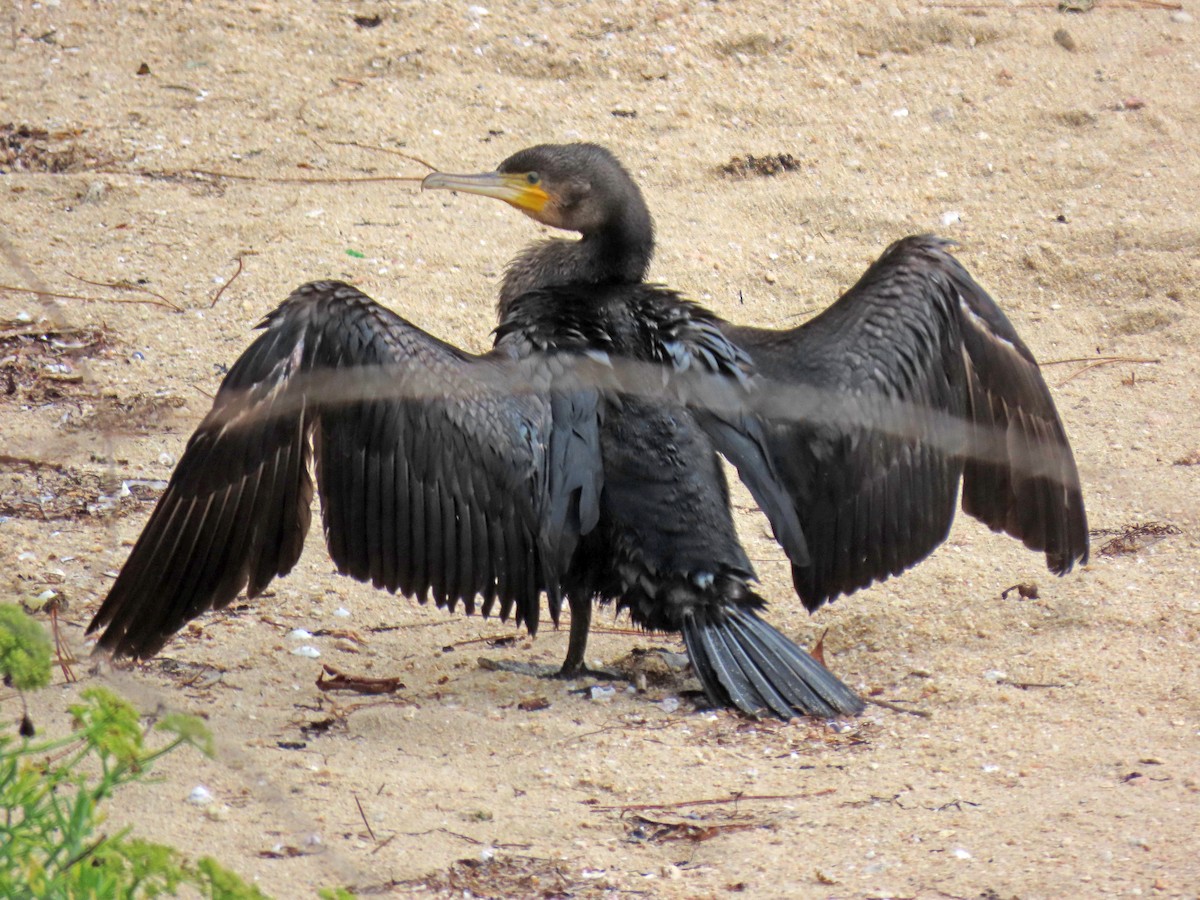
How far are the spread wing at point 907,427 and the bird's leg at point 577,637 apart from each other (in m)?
0.61

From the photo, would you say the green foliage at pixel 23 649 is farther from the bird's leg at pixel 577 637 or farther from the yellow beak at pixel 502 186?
the yellow beak at pixel 502 186

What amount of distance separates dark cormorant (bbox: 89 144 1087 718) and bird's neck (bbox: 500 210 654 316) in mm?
166

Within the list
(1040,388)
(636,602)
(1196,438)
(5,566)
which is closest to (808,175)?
(1196,438)

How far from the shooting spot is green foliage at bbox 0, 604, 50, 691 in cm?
226

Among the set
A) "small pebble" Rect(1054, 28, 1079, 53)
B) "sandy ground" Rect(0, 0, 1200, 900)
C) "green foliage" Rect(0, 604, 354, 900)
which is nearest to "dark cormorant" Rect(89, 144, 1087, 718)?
"sandy ground" Rect(0, 0, 1200, 900)

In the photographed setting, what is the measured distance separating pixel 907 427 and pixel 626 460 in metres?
0.84

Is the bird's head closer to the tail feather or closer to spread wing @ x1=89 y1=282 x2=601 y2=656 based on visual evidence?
spread wing @ x1=89 y1=282 x2=601 y2=656

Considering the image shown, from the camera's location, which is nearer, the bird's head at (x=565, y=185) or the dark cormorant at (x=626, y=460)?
the dark cormorant at (x=626, y=460)

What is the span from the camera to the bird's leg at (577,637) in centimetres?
455

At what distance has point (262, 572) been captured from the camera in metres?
4.23

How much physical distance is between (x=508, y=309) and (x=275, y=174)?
9.91 ft

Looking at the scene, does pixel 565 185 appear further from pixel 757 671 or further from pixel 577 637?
pixel 757 671

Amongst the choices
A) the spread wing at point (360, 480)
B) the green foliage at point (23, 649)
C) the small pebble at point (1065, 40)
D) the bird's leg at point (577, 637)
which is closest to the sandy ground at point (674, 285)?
the small pebble at point (1065, 40)

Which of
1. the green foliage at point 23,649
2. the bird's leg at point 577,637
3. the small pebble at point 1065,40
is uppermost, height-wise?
the small pebble at point 1065,40
